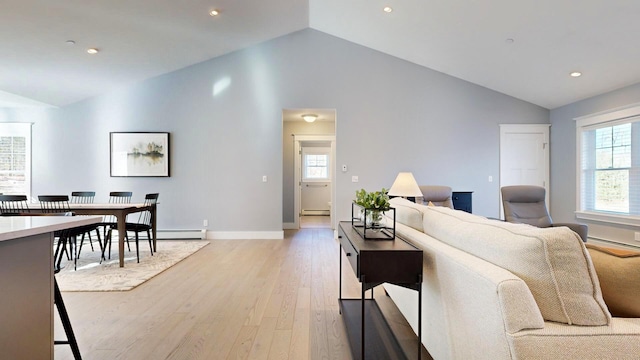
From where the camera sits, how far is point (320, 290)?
325cm

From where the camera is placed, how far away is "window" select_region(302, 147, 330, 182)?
386 inches

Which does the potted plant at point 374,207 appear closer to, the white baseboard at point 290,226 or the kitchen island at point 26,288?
the kitchen island at point 26,288

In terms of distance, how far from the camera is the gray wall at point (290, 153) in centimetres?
741

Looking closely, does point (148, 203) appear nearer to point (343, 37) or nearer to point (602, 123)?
point (343, 37)

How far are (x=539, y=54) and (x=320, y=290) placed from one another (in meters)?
4.39

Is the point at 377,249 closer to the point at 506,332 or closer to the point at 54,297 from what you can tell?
the point at 506,332

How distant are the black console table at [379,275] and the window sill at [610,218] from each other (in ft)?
14.8

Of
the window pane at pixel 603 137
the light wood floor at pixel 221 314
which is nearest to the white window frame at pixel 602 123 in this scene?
the window pane at pixel 603 137

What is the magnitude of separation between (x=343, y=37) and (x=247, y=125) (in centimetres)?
238

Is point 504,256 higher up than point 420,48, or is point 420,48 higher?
point 420,48

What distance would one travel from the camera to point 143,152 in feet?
19.5

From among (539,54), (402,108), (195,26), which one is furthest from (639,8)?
(195,26)

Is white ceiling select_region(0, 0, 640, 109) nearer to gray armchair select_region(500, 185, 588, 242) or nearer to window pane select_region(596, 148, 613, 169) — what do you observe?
window pane select_region(596, 148, 613, 169)

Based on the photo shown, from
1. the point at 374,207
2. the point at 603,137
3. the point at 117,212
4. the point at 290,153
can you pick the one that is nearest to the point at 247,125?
the point at 290,153
